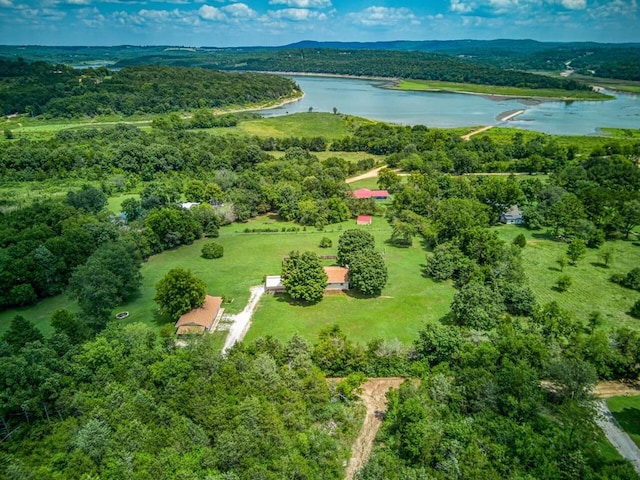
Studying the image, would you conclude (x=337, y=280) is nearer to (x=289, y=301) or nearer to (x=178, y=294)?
(x=289, y=301)

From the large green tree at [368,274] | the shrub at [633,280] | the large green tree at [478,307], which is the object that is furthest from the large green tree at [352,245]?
the shrub at [633,280]

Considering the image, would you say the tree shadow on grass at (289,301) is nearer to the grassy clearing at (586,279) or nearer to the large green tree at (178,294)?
the large green tree at (178,294)

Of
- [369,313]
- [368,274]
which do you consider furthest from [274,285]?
[369,313]

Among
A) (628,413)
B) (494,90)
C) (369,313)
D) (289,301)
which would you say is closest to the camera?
(628,413)

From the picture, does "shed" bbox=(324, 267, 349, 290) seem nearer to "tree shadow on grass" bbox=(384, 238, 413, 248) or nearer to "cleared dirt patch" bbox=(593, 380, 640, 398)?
"tree shadow on grass" bbox=(384, 238, 413, 248)

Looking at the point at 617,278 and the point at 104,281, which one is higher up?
the point at 104,281

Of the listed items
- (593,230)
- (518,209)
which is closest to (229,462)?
(593,230)

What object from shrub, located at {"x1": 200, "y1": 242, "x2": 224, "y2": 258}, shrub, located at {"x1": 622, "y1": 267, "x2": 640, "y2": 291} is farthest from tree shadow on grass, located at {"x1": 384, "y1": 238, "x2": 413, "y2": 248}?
shrub, located at {"x1": 622, "y1": 267, "x2": 640, "y2": 291}
